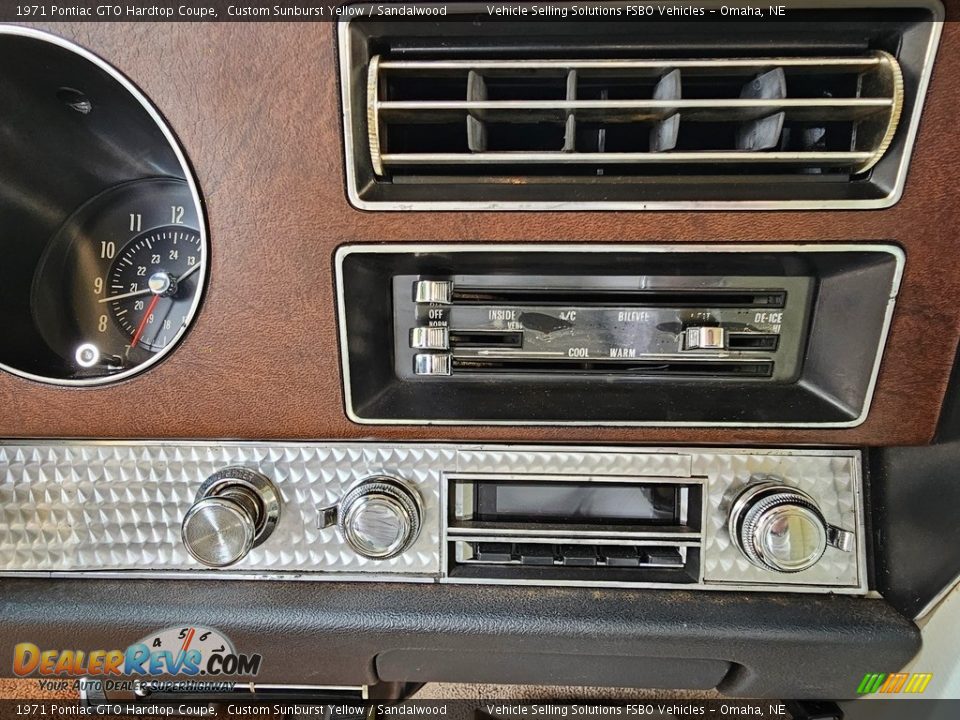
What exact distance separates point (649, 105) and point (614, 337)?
0.27 m

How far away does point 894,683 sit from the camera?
2.39 feet

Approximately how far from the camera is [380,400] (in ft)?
2.29

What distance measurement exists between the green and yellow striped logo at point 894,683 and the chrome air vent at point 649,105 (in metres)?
0.63

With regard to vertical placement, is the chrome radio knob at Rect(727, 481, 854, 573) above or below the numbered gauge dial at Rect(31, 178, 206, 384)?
below

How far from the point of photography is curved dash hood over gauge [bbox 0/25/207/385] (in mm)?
705

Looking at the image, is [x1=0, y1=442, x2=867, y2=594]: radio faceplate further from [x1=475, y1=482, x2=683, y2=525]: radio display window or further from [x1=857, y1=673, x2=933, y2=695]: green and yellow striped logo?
[x1=857, y1=673, x2=933, y2=695]: green and yellow striped logo

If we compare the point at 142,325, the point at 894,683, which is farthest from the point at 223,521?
the point at 894,683

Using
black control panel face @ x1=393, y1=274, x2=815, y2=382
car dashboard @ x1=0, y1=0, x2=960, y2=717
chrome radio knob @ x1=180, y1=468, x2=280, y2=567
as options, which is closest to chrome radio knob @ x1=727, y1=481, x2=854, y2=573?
car dashboard @ x1=0, y1=0, x2=960, y2=717

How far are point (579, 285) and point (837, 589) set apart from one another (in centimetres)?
55

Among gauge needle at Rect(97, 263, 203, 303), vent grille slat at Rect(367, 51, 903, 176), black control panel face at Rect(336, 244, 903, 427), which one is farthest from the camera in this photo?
gauge needle at Rect(97, 263, 203, 303)

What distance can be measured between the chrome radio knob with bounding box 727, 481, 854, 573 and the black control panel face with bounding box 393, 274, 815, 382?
164 millimetres

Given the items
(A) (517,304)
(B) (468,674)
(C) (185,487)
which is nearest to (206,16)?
(A) (517,304)

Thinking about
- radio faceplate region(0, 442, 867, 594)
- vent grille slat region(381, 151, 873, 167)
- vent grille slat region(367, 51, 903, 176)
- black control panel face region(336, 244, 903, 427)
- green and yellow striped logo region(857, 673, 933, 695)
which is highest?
vent grille slat region(367, 51, 903, 176)

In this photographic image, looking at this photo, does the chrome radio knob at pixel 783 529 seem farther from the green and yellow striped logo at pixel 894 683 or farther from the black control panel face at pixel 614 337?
the green and yellow striped logo at pixel 894 683
